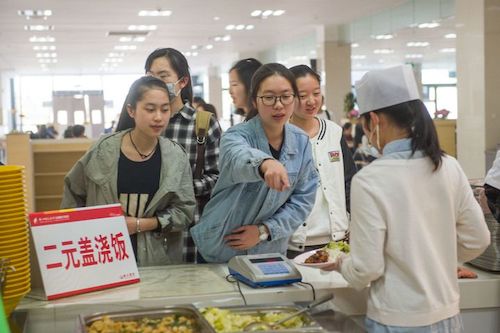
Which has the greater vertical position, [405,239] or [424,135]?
[424,135]

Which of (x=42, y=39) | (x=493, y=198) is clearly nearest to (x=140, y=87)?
(x=493, y=198)

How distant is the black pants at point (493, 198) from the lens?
8.22ft

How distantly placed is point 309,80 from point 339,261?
139cm

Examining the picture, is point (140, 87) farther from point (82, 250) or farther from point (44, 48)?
point (44, 48)

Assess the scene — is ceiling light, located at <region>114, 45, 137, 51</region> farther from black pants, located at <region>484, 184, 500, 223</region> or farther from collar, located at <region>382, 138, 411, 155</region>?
collar, located at <region>382, 138, 411, 155</region>

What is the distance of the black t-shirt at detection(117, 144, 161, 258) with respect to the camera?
8.83 feet

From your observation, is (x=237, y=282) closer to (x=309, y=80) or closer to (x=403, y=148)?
(x=403, y=148)

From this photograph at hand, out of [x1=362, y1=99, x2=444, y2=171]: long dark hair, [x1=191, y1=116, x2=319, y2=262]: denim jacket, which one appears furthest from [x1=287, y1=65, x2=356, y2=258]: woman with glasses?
[x1=362, y1=99, x2=444, y2=171]: long dark hair

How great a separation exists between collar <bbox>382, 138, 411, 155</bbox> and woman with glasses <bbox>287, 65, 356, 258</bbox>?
1071 mm

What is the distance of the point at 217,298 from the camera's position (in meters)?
2.21

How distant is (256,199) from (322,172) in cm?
67

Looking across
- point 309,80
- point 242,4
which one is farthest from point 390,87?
point 242,4

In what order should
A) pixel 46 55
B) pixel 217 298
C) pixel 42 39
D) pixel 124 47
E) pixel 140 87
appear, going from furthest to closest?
pixel 46 55, pixel 124 47, pixel 42 39, pixel 140 87, pixel 217 298

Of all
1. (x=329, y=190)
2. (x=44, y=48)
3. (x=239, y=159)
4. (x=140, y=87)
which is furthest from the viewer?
(x=44, y=48)
